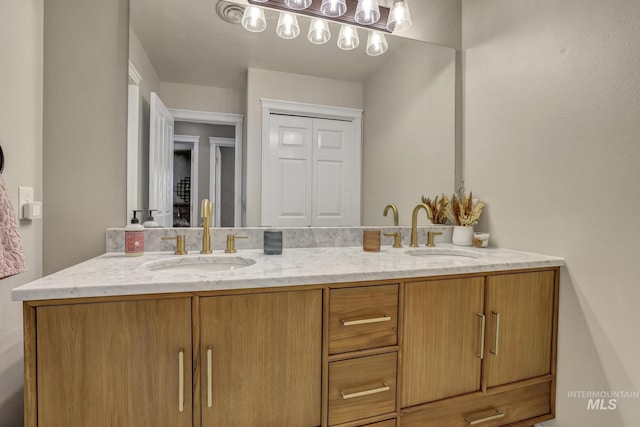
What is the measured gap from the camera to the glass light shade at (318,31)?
1.61 m

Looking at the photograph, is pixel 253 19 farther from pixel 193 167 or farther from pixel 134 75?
pixel 193 167

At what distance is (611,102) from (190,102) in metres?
1.74

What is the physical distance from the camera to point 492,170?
1.70 meters

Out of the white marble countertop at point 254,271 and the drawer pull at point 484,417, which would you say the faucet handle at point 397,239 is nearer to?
the white marble countertop at point 254,271

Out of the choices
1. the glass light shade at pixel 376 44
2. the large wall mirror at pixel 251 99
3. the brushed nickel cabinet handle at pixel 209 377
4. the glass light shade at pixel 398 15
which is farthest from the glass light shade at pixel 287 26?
the brushed nickel cabinet handle at pixel 209 377

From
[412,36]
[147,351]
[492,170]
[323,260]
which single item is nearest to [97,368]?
[147,351]

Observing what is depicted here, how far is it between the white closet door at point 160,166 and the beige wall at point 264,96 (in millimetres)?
347

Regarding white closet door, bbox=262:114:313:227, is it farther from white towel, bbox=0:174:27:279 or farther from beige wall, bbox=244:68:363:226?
white towel, bbox=0:174:27:279

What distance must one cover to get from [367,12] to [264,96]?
2.24 ft

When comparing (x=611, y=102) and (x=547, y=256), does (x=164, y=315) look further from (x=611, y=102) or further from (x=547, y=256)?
(x=611, y=102)

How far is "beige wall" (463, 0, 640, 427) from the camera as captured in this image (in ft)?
3.71

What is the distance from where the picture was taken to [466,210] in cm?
177

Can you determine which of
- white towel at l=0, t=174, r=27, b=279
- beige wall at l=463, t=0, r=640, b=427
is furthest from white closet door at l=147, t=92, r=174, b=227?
beige wall at l=463, t=0, r=640, b=427

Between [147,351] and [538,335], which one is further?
[538,335]
